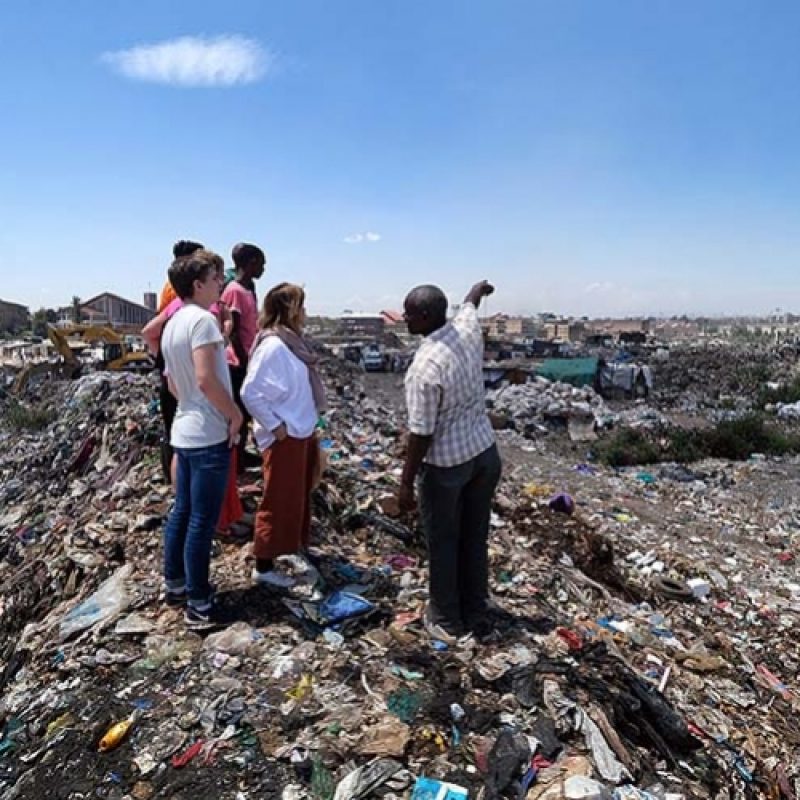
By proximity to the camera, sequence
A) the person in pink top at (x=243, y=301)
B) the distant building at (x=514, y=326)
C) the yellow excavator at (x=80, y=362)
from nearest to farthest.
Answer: the person in pink top at (x=243, y=301)
the yellow excavator at (x=80, y=362)
the distant building at (x=514, y=326)

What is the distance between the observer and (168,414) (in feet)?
12.6

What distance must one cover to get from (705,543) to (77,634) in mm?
5804

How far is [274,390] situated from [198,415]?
1.33 ft

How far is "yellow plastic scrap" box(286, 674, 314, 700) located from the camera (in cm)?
233

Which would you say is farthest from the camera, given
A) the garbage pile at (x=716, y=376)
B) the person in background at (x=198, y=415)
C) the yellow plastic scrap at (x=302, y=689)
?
the garbage pile at (x=716, y=376)

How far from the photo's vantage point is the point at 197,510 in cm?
262

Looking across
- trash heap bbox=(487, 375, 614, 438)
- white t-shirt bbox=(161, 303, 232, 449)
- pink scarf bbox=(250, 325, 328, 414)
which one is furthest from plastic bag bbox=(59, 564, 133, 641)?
trash heap bbox=(487, 375, 614, 438)

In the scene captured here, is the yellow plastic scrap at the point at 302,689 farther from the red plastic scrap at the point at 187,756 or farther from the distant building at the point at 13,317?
the distant building at the point at 13,317

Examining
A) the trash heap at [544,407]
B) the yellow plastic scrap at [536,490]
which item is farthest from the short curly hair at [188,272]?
the trash heap at [544,407]

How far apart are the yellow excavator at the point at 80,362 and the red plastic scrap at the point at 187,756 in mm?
12839

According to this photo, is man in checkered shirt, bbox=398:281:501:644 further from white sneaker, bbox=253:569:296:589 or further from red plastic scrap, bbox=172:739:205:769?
red plastic scrap, bbox=172:739:205:769

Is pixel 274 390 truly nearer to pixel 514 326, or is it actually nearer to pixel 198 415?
pixel 198 415

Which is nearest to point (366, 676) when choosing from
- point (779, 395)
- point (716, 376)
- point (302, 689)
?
point (302, 689)

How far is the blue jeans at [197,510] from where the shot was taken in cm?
259
